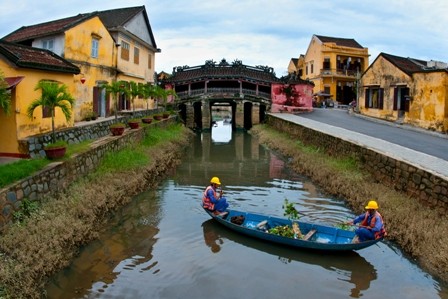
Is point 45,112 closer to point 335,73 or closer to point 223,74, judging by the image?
point 223,74

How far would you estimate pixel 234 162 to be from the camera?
26500 millimetres

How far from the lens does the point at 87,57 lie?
945 inches

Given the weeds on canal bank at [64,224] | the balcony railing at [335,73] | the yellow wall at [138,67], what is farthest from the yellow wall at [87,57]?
the balcony railing at [335,73]

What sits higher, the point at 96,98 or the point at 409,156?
the point at 96,98

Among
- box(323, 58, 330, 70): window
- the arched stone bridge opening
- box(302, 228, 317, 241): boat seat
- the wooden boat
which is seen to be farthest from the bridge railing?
box(302, 228, 317, 241): boat seat

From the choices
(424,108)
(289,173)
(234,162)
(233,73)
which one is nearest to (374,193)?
(289,173)

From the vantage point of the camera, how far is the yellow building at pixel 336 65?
A: 2093 inches

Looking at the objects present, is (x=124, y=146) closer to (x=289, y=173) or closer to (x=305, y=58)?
(x=289, y=173)

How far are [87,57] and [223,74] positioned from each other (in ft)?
71.9

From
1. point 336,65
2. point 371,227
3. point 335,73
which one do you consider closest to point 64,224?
point 371,227

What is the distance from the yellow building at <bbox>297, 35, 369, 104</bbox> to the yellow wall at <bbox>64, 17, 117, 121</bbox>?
33.2 m

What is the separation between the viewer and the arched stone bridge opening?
4384 cm

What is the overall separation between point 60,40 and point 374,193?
17.2 m

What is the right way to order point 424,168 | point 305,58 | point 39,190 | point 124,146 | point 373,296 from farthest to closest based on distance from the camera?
point 305,58 < point 124,146 < point 424,168 < point 39,190 < point 373,296
